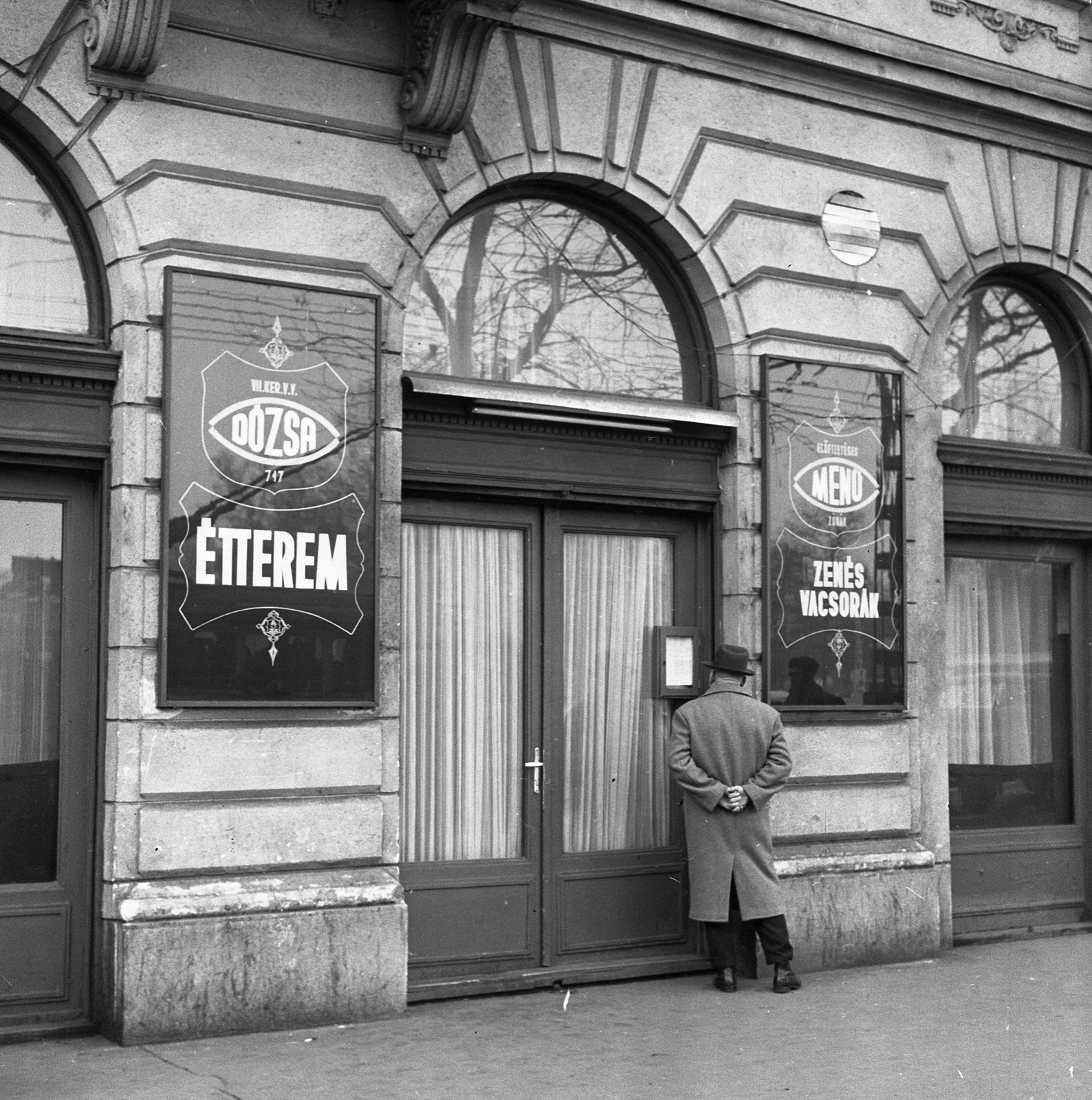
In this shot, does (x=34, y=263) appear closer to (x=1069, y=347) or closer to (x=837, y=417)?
(x=837, y=417)

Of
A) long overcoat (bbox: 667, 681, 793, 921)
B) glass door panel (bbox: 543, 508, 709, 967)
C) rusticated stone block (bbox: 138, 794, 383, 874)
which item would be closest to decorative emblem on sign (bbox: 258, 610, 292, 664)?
rusticated stone block (bbox: 138, 794, 383, 874)

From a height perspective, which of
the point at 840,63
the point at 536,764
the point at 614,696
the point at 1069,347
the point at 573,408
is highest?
the point at 840,63

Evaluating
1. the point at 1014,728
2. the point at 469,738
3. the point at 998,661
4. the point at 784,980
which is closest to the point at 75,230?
the point at 469,738

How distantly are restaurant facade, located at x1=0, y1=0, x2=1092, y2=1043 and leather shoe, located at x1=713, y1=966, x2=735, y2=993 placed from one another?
1.69ft

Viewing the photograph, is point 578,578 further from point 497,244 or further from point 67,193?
point 67,193

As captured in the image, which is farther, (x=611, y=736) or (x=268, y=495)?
(x=611, y=736)

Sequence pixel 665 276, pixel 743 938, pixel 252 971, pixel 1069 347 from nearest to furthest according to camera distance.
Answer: pixel 252 971
pixel 743 938
pixel 665 276
pixel 1069 347

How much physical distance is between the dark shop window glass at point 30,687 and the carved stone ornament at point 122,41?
2084 mm

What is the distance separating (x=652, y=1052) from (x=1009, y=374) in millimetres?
5922

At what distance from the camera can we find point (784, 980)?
877 centimetres

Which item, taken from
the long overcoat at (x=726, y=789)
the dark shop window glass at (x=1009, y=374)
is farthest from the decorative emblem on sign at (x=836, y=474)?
the long overcoat at (x=726, y=789)

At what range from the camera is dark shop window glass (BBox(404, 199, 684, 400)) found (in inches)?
353

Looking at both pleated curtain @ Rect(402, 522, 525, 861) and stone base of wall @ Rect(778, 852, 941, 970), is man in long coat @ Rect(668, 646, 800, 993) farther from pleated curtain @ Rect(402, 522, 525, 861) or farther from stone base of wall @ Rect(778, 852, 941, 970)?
pleated curtain @ Rect(402, 522, 525, 861)

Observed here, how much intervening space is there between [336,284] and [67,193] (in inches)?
55.1
